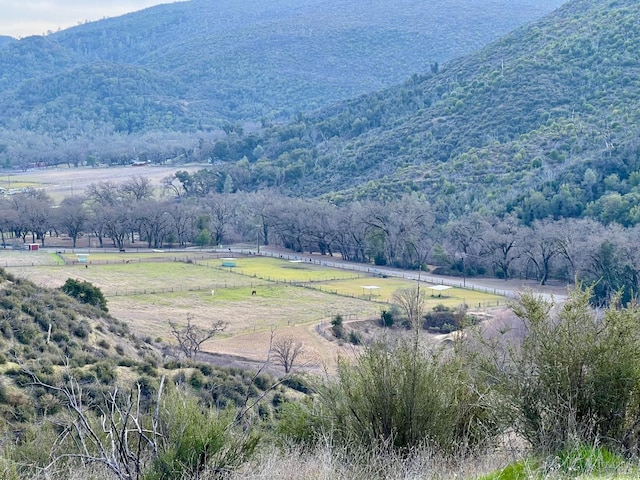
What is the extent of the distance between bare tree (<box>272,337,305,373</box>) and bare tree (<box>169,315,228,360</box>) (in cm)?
253

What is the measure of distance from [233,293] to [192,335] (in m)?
15.9

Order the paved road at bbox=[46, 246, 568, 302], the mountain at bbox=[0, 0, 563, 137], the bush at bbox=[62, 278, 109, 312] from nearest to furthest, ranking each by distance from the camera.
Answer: the bush at bbox=[62, 278, 109, 312], the paved road at bbox=[46, 246, 568, 302], the mountain at bbox=[0, 0, 563, 137]

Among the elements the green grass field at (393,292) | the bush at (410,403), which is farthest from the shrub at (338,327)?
the bush at (410,403)

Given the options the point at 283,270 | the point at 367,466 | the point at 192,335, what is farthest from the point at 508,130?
the point at 367,466

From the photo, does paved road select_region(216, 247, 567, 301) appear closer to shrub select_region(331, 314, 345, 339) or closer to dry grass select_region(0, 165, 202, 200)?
shrub select_region(331, 314, 345, 339)

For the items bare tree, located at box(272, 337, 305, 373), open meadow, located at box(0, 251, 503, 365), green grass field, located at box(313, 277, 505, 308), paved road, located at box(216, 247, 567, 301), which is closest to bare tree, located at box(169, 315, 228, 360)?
open meadow, located at box(0, 251, 503, 365)

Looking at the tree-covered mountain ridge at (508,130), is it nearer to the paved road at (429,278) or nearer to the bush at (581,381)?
the paved road at (429,278)

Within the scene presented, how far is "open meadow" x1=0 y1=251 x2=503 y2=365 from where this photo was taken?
122 ft

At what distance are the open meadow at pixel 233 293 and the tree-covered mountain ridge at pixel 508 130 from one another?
1530cm

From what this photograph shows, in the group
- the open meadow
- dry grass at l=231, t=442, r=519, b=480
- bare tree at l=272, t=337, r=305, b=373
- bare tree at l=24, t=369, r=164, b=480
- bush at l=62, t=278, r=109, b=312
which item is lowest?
bare tree at l=272, t=337, r=305, b=373

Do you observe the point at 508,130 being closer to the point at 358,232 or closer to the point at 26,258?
the point at 358,232

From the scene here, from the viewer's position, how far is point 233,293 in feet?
159

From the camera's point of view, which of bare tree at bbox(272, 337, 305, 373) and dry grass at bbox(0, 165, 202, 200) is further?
dry grass at bbox(0, 165, 202, 200)

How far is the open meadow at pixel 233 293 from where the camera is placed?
3719 cm
